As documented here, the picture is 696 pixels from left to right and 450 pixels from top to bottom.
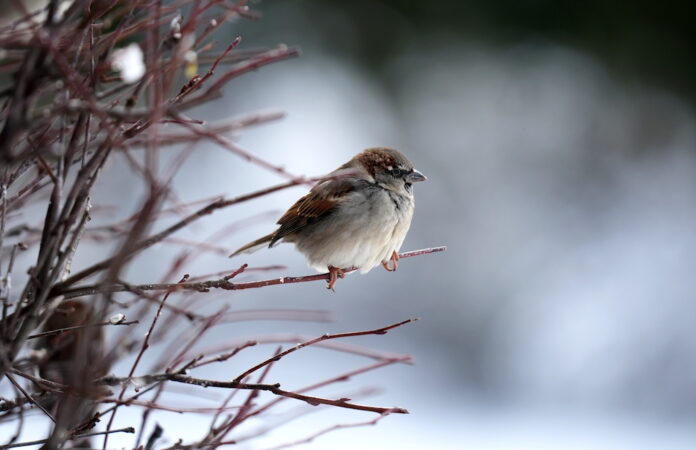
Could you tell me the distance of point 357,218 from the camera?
237cm

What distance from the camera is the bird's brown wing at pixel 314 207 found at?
2.46 meters

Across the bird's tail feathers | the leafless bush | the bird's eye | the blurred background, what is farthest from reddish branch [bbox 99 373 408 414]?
the blurred background

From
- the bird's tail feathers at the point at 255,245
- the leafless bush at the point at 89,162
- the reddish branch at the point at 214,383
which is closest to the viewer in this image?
the leafless bush at the point at 89,162

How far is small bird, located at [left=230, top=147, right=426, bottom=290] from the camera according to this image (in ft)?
7.63

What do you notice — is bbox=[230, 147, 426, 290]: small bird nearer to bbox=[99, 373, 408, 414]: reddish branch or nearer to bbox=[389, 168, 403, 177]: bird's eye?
bbox=[389, 168, 403, 177]: bird's eye

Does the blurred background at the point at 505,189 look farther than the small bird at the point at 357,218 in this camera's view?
Yes

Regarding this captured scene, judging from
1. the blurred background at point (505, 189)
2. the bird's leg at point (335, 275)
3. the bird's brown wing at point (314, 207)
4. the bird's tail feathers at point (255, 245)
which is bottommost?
the bird's leg at point (335, 275)

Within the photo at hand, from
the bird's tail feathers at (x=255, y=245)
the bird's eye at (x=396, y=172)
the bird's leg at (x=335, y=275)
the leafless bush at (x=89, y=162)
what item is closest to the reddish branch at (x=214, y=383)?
the leafless bush at (x=89, y=162)

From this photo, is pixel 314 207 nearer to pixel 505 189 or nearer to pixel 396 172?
pixel 396 172

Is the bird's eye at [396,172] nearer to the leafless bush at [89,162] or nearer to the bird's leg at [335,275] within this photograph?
the bird's leg at [335,275]

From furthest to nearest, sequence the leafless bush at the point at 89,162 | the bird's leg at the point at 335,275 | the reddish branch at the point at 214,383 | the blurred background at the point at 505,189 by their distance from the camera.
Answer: the blurred background at the point at 505,189, the bird's leg at the point at 335,275, the reddish branch at the point at 214,383, the leafless bush at the point at 89,162

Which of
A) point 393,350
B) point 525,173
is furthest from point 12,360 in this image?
point 525,173

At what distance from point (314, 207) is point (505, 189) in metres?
4.54

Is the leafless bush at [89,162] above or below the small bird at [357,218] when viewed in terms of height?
below
